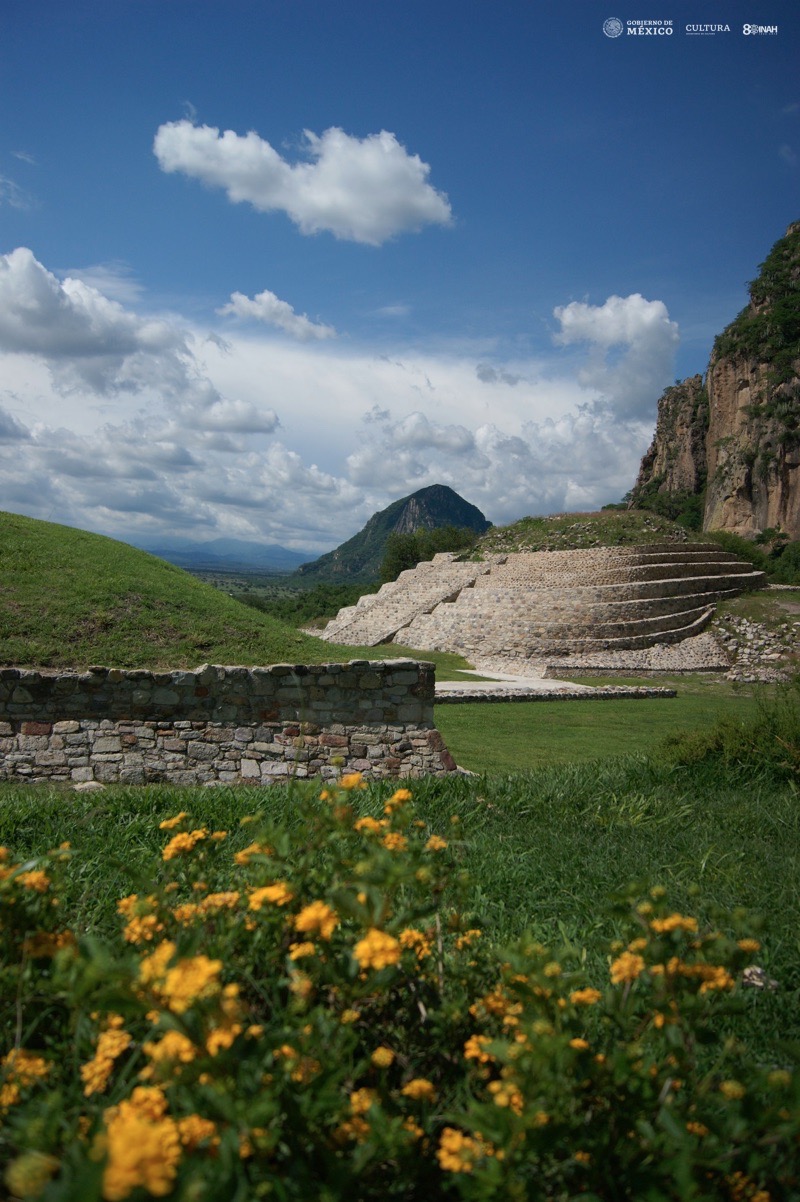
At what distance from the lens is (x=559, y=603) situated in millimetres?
27016

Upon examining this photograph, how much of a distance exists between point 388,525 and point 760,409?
107 m

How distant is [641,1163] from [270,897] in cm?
101

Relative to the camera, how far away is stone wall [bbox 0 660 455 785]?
704 centimetres

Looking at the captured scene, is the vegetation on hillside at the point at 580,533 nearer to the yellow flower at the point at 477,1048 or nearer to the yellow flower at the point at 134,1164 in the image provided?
the yellow flower at the point at 477,1048

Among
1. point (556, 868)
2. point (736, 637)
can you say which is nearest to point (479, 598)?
point (736, 637)

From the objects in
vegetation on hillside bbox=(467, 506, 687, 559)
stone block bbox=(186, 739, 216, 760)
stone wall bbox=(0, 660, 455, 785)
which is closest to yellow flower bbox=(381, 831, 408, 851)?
stone wall bbox=(0, 660, 455, 785)

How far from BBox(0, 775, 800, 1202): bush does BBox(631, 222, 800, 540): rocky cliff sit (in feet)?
199

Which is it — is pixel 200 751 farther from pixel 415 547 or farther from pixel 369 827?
pixel 415 547

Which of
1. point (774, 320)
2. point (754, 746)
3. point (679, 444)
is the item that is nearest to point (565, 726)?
point (754, 746)

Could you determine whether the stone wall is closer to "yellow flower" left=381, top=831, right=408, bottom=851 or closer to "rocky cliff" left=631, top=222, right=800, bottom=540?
"yellow flower" left=381, top=831, right=408, bottom=851

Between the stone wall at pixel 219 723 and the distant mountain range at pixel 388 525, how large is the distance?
392 ft

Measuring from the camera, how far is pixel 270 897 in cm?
174

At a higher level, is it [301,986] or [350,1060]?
[301,986]

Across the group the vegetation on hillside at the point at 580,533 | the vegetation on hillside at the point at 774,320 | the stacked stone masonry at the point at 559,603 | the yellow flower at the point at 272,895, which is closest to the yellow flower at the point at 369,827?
the yellow flower at the point at 272,895
